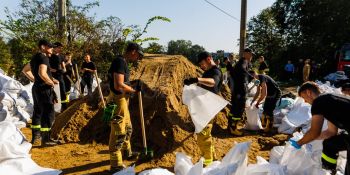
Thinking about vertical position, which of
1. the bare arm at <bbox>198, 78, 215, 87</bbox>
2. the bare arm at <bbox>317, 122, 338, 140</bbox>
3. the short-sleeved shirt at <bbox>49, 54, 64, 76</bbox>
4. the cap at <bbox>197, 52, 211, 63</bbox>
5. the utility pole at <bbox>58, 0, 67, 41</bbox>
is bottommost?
the bare arm at <bbox>317, 122, 338, 140</bbox>

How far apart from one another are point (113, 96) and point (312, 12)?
2333cm

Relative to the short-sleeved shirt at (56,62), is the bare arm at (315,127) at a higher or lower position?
lower

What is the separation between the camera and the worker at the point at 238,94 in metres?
6.28

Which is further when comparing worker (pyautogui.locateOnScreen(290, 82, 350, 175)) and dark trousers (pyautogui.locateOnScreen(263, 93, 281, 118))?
dark trousers (pyautogui.locateOnScreen(263, 93, 281, 118))

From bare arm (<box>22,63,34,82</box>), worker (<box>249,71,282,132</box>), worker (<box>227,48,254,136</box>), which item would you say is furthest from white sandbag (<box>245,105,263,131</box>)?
bare arm (<box>22,63,34,82</box>)

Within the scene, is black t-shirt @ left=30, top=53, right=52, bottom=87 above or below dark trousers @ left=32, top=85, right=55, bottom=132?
above

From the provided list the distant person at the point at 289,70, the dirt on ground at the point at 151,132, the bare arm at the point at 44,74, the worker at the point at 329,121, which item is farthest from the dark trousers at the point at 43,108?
the distant person at the point at 289,70

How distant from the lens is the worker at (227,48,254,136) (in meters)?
6.28

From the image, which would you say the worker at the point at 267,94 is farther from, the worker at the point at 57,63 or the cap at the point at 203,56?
the worker at the point at 57,63

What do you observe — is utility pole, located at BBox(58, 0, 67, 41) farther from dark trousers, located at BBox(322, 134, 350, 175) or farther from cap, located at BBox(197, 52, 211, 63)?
dark trousers, located at BBox(322, 134, 350, 175)

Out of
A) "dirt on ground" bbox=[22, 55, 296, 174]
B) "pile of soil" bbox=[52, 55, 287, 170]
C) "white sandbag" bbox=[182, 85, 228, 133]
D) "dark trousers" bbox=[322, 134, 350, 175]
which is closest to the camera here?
"dark trousers" bbox=[322, 134, 350, 175]

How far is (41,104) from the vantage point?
545 centimetres

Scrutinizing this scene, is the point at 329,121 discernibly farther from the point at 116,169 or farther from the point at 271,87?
the point at 271,87

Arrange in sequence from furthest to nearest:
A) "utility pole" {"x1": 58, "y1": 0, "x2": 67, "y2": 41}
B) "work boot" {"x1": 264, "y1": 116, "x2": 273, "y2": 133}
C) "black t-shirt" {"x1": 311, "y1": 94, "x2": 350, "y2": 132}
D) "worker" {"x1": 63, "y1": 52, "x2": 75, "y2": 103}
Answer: "utility pole" {"x1": 58, "y1": 0, "x2": 67, "y2": 41}
"worker" {"x1": 63, "y1": 52, "x2": 75, "y2": 103}
"work boot" {"x1": 264, "y1": 116, "x2": 273, "y2": 133}
"black t-shirt" {"x1": 311, "y1": 94, "x2": 350, "y2": 132}
